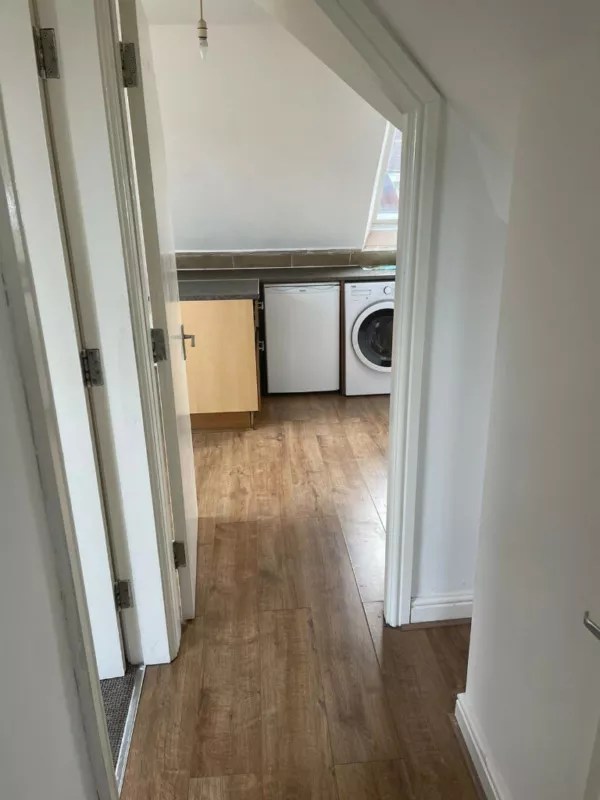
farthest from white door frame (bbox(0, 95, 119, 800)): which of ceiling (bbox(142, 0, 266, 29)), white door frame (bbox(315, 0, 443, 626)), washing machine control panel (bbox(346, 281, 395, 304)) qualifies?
washing machine control panel (bbox(346, 281, 395, 304))

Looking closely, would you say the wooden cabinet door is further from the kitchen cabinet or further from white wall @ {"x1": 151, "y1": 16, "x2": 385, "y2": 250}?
white wall @ {"x1": 151, "y1": 16, "x2": 385, "y2": 250}

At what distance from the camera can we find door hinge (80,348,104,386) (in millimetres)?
1510

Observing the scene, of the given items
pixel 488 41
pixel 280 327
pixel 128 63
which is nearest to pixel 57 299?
pixel 128 63

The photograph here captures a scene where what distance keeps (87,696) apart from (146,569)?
0.76 metres

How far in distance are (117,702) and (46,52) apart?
5.70 ft

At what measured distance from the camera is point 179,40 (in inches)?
117

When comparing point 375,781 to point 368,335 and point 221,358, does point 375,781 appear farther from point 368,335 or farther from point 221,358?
point 368,335

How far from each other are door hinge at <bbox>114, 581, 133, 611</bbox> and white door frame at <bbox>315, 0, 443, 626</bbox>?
0.85 m

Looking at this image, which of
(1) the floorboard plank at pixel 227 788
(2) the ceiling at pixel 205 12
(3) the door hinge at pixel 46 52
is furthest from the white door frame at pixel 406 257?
(2) the ceiling at pixel 205 12

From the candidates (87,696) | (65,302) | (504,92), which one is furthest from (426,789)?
(504,92)

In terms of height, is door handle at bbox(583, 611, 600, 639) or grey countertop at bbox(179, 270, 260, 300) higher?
grey countertop at bbox(179, 270, 260, 300)

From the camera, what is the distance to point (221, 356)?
3.67 meters

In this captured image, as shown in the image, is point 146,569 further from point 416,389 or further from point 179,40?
point 179,40

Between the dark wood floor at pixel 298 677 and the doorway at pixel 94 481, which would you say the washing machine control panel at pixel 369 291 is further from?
the doorway at pixel 94 481
